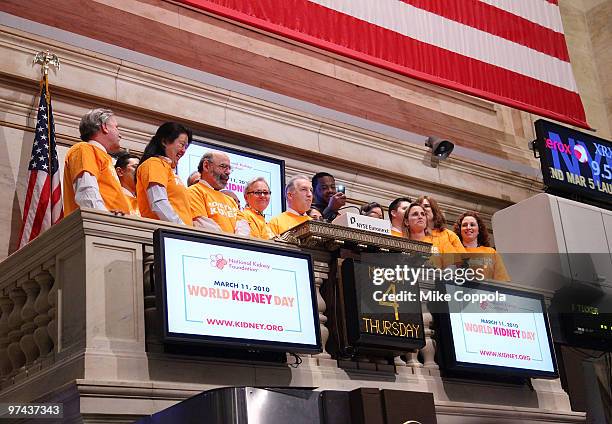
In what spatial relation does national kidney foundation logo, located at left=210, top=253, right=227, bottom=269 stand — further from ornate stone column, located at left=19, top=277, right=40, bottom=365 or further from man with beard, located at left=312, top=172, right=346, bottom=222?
man with beard, located at left=312, top=172, right=346, bottom=222

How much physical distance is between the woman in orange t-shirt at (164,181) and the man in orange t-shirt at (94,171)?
20 cm

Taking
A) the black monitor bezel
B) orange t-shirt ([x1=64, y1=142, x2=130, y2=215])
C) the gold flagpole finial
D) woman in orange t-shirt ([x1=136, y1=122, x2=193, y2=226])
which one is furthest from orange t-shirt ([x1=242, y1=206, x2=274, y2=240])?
the gold flagpole finial

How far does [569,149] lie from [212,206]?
7.05 m

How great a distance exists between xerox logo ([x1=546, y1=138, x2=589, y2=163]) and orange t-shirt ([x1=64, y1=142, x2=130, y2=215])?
7.30 m

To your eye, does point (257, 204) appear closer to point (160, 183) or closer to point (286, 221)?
point (286, 221)

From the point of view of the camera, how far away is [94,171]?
7336 mm

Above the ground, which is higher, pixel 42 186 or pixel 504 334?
pixel 42 186

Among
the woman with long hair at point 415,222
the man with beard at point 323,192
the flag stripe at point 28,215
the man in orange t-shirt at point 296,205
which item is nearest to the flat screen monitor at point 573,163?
the woman with long hair at point 415,222

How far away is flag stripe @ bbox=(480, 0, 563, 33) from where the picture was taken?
1246 cm

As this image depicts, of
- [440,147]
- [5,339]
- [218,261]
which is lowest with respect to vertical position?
[5,339]

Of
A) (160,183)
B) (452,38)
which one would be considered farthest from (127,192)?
(452,38)

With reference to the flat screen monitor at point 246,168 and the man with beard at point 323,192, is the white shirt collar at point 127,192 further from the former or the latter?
the flat screen monitor at point 246,168

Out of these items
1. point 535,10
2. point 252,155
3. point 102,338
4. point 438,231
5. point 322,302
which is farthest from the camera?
point 535,10

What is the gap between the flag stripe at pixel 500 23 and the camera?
11625mm
